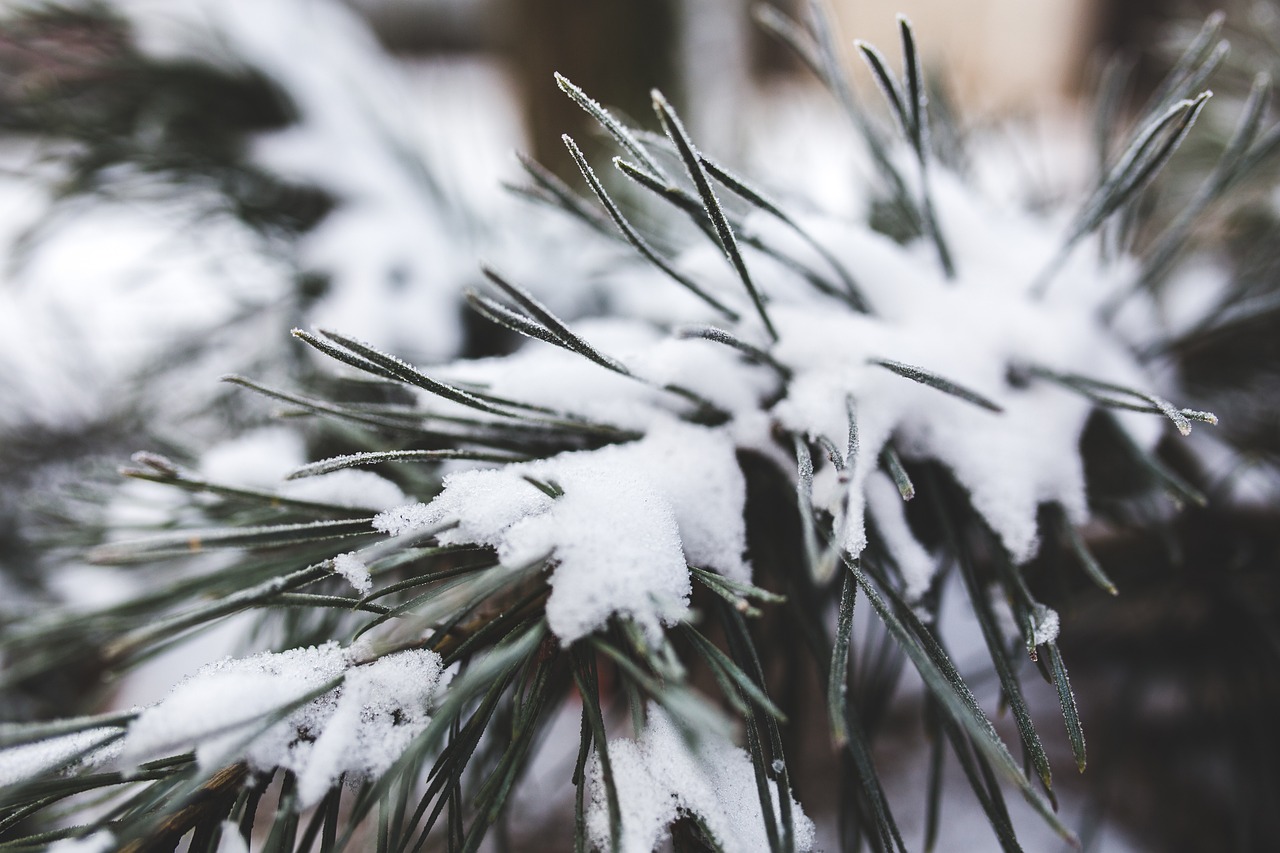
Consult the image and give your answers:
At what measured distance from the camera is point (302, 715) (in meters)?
0.20

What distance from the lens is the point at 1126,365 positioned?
14.8 inches

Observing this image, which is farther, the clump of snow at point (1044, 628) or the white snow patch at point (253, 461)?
the white snow patch at point (253, 461)

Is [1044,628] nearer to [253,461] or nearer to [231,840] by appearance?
[231,840]

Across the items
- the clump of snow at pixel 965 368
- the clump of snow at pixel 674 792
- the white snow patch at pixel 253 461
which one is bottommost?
the white snow patch at pixel 253 461

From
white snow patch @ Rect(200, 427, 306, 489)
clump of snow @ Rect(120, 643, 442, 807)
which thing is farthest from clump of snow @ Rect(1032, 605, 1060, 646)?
white snow patch @ Rect(200, 427, 306, 489)

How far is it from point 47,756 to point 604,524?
169 mm

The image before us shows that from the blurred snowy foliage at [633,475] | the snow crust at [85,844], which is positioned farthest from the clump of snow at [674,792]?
the snow crust at [85,844]

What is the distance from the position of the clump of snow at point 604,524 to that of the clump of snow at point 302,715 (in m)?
0.04

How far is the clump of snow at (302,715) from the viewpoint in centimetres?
19

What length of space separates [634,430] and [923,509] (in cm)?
14

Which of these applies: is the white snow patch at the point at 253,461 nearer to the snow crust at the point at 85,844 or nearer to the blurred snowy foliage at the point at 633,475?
the blurred snowy foliage at the point at 633,475

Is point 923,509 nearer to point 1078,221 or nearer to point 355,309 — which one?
point 1078,221

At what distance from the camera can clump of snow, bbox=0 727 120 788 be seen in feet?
0.64

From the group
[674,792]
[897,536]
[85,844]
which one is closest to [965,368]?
[897,536]
